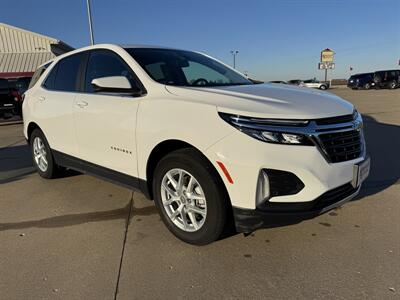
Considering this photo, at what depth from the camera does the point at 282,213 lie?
257 centimetres

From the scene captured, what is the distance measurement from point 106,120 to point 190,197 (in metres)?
1.24

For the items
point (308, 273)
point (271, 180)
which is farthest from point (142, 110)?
point (308, 273)

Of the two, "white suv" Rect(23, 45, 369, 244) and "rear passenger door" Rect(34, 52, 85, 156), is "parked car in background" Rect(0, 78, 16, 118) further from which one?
"white suv" Rect(23, 45, 369, 244)

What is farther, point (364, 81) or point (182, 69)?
point (364, 81)

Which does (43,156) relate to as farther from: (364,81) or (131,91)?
(364,81)

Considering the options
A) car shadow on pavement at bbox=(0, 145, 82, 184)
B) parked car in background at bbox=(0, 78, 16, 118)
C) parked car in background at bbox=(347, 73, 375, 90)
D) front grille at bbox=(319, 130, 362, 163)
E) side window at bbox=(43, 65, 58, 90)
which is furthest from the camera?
parked car in background at bbox=(347, 73, 375, 90)

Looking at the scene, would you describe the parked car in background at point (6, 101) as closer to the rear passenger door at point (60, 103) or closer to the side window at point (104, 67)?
the rear passenger door at point (60, 103)

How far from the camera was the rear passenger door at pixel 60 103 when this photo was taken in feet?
13.9

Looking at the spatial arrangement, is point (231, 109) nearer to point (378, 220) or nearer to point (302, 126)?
point (302, 126)

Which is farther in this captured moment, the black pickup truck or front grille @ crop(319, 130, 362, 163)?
the black pickup truck

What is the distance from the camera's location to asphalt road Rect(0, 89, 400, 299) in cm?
251

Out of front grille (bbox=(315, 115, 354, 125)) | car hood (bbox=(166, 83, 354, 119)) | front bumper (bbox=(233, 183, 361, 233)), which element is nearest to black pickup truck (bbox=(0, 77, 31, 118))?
car hood (bbox=(166, 83, 354, 119))

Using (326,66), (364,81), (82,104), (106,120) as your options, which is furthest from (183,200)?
(326,66)

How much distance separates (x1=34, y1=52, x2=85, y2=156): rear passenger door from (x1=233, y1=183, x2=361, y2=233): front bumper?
2421 millimetres
